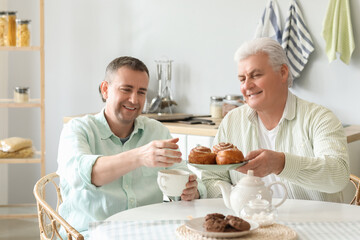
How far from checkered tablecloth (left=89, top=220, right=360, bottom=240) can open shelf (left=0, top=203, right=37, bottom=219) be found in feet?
8.23

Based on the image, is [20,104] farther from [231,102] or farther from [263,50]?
[263,50]

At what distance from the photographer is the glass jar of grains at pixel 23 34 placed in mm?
3808

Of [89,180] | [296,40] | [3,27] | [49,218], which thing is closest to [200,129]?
[296,40]

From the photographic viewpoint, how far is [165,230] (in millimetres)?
1538

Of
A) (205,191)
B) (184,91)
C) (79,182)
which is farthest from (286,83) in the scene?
(184,91)

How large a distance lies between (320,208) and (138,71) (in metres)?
0.80

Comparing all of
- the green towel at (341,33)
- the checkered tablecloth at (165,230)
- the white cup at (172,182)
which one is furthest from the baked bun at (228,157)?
the green towel at (341,33)

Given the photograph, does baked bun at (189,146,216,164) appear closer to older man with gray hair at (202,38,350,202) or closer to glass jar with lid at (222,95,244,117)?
older man with gray hair at (202,38,350,202)

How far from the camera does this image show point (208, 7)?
3770 millimetres

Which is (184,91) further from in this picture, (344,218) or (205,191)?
(344,218)

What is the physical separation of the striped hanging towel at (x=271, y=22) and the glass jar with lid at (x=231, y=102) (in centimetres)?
41

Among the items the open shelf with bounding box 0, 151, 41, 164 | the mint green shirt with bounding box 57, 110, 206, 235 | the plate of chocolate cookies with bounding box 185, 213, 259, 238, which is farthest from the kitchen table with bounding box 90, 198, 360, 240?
the open shelf with bounding box 0, 151, 41, 164

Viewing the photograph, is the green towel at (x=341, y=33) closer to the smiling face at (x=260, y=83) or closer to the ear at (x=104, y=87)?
→ the smiling face at (x=260, y=83)

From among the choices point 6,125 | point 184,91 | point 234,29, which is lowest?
point 6,125
